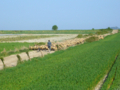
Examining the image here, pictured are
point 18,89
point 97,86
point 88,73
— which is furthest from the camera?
point 88,73

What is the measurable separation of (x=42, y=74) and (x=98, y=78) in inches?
127

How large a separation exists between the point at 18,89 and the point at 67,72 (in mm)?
3307

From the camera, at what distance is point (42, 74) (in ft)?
33.2

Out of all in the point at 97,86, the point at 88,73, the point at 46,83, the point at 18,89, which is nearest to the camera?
the point at 18,89

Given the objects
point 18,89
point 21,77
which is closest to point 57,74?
point 21,77

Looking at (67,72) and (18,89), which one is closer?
(18,89)

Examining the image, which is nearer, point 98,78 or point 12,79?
point 12,79

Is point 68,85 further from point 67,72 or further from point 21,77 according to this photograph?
point 21,77

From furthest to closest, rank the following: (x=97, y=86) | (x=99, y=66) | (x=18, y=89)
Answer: (x=99, y=66) < (x=97, y=86) < (x=18, y=89)

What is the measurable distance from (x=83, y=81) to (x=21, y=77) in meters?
3.43

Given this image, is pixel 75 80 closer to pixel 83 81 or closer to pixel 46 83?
pixel 83 81

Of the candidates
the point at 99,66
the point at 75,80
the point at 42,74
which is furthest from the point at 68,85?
the point at 99,66

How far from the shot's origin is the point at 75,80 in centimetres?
882

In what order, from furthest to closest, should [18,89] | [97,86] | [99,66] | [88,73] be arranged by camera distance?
[99,66]
[88,73]
[97,86]
[18,89]
